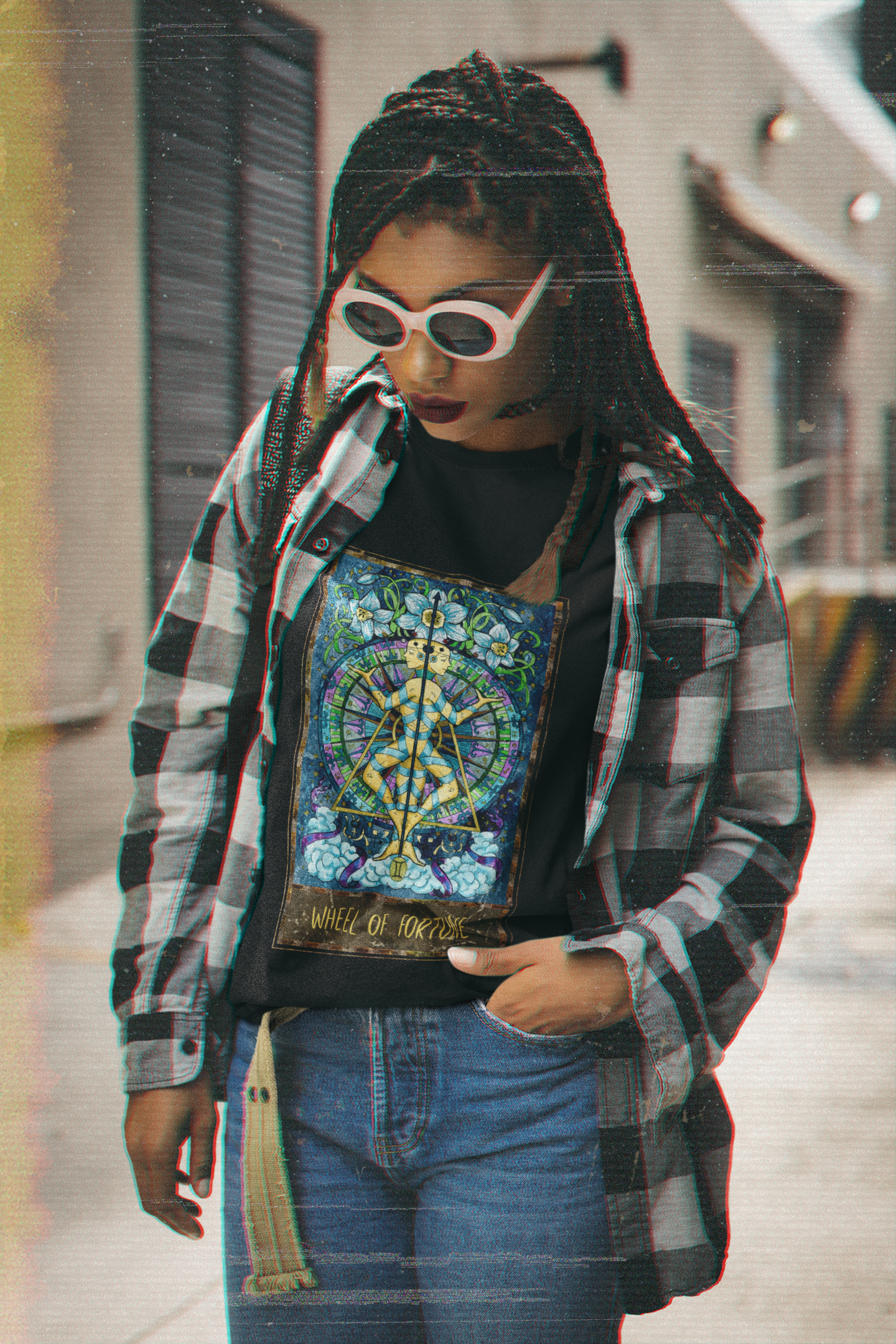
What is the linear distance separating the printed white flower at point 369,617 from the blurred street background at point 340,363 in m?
0.22

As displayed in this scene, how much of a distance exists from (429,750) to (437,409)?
0.29 m

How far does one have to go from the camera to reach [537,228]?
2.51 feet

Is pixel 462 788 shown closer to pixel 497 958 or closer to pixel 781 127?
pixel 497 958

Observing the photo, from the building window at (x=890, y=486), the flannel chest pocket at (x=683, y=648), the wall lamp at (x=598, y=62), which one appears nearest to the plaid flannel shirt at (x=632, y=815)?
the flannel chest pocket at (x=683, y=648)

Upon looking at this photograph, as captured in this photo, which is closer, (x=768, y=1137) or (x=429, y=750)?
(x=429, y=750)

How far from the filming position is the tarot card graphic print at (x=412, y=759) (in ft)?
2.46

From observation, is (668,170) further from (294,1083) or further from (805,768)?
(294,1083)

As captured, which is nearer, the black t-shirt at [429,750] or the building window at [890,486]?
the black t-shirt at [429,750]

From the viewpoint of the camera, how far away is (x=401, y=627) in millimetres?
762

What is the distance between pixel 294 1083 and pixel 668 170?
2.80 ft

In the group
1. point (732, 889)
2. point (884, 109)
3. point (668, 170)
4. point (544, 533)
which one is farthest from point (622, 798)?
Result: point (884, 109)

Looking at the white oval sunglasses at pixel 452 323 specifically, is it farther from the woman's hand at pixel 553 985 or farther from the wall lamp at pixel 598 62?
the woman's hand at pixel 553 985

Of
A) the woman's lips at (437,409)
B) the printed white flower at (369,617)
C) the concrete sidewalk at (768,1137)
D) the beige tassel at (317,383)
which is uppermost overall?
the beige tassel at (317,383)

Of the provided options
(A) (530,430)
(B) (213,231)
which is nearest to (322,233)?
(B) (213,231)
